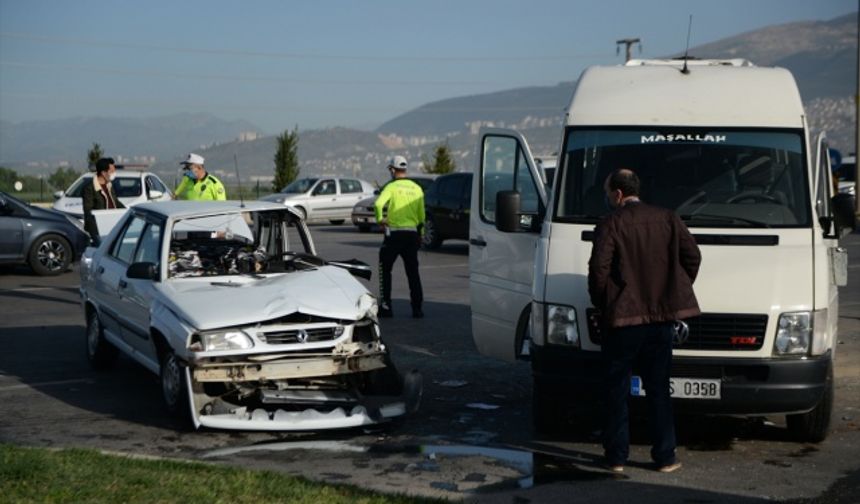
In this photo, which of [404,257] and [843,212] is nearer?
[843,212]

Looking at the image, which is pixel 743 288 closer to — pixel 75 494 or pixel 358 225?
pixel 75 494

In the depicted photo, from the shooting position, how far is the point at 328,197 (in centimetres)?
3875

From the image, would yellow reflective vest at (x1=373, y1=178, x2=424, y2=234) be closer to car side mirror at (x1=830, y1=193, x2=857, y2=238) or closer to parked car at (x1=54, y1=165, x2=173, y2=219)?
car side mirror at (x1=830, y1=193, x2=857, y2=238)

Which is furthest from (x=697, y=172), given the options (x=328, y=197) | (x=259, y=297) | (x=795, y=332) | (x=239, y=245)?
(x=328, y=197)

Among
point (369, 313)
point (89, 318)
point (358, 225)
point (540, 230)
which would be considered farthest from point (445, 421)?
point (358, 225)

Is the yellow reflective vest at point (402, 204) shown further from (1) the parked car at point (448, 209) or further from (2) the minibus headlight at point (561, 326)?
(1) the parked car at point (448, 209)

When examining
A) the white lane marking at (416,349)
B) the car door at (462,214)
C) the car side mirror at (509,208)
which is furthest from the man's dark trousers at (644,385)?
the car door at (462,214)

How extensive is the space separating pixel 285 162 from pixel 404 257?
130 feet

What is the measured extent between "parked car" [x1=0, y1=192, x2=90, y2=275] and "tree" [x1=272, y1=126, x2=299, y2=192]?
32475 mm

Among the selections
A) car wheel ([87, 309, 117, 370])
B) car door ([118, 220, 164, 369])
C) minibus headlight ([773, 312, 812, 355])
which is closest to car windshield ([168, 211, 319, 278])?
car door ([118, 220, 164, 369])

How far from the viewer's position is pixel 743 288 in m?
7.96

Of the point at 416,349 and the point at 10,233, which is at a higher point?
the point at 10,233

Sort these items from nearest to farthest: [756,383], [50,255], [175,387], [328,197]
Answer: [756,383] < [175,387] < [50,255] < [328,197]

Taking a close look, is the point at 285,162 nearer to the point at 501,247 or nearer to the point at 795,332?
the point at 501,247
